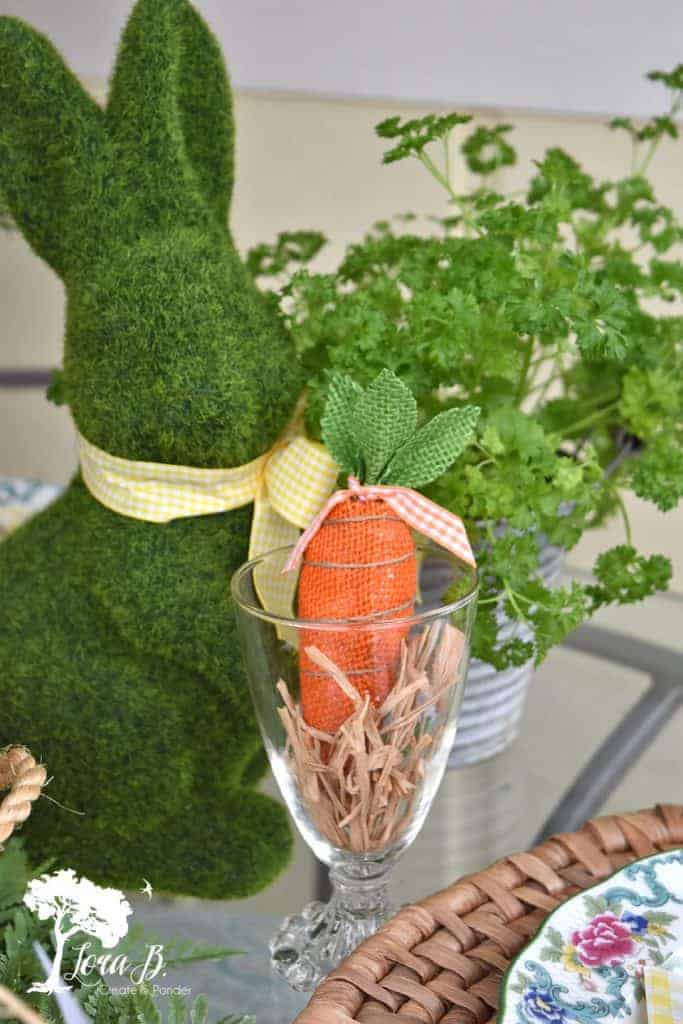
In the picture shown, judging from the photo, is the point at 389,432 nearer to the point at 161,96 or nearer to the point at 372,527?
the point at 372,527

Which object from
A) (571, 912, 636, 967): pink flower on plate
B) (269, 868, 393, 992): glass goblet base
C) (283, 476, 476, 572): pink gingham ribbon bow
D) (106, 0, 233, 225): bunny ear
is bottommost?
(269, 868, 393, 992): glass goblet base

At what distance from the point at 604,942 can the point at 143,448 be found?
10.8 inches

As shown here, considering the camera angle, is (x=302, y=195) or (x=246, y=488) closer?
(x=246, y=488)

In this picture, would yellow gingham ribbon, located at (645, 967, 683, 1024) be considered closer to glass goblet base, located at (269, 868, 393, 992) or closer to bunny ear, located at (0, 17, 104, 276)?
glass goblet base, located at (269, 868, 393, 992)

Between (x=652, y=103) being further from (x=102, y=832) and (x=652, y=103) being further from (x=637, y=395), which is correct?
(x=102, y=832)

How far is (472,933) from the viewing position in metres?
0.42

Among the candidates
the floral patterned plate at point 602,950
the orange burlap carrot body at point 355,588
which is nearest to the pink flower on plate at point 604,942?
the floral patterned plate at point 602,950

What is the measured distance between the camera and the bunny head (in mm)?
477

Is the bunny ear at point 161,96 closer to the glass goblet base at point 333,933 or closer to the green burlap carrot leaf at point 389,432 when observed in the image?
the green burlap carrot leaf at point 389,432

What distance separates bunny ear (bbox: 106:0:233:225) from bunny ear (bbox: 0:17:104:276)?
1 cm

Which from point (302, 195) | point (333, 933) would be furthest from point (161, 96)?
point (302, 195)

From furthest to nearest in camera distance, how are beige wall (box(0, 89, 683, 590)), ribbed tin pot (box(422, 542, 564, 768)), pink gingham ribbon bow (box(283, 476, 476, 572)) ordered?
beige wall (box(0, 89, 683, 590))
ribbed tin pot (box(422, 542, 564, 768))
pink gingham ribbon bow (box(283, 476, 476, 572))

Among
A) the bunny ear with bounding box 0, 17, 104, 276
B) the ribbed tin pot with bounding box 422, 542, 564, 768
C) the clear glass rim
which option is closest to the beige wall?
the ribbed tin pot with bounding box 422, 542, 564, 768

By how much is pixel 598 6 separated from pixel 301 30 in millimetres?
155
